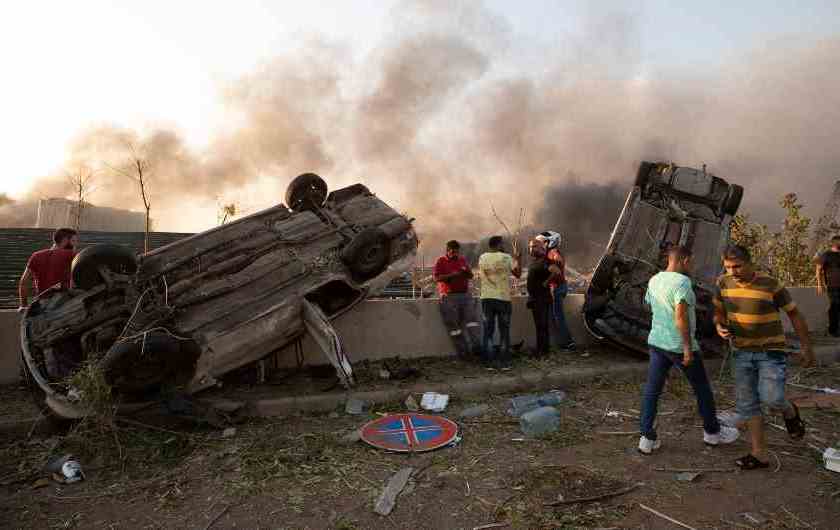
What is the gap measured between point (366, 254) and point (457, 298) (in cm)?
165

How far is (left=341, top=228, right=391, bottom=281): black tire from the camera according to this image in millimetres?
6441

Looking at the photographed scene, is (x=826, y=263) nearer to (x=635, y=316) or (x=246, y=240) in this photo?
(x=635, y=316)

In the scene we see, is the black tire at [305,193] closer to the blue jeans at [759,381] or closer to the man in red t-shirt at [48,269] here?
the man in red t-shirt at [48,269]

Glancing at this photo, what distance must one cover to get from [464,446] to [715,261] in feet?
17.0

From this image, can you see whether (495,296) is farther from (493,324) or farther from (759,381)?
(759,381)

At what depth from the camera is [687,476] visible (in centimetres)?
399

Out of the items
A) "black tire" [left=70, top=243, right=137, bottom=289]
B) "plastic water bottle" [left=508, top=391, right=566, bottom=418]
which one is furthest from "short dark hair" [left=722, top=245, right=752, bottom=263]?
"black tire" [left=70, top=243, right=137, bottom=289]

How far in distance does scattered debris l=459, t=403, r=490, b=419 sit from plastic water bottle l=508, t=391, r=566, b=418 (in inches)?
9.8

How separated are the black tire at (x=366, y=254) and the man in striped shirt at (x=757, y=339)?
3674 mm

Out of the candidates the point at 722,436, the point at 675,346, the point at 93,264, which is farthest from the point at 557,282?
the point at 93,264

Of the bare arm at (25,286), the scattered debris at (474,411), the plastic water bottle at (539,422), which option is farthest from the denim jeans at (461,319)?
the bare arm at (25,286)

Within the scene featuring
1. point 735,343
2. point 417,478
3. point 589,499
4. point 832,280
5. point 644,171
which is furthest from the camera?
point 832,280

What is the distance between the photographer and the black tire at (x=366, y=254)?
21.1 feet

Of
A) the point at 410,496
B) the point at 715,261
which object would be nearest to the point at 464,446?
the point at 410,496
